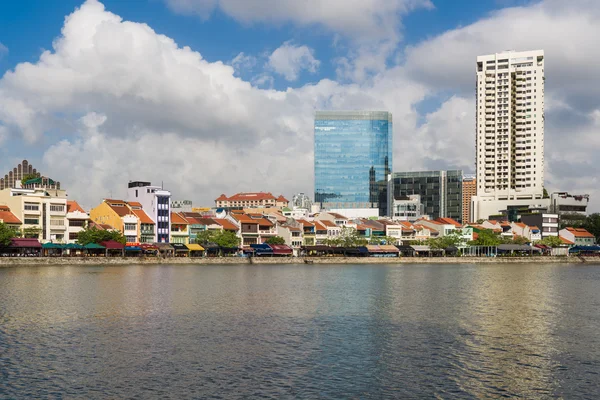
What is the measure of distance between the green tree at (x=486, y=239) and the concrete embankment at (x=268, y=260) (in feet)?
24.7

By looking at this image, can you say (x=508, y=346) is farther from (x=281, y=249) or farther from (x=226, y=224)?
(x=226, y=224)

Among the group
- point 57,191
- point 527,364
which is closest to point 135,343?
point 527,364

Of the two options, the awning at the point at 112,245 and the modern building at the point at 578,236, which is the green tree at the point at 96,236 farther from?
the modern building at the point at 578,236

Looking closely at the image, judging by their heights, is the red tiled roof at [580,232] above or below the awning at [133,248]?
above

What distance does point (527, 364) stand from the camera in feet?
108

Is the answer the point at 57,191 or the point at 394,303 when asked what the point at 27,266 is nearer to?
the point at 57,191

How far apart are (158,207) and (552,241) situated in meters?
94.7

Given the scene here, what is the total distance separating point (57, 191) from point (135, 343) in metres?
94.3

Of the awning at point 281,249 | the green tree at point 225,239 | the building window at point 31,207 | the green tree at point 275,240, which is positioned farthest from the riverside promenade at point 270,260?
the building window at point 31,207

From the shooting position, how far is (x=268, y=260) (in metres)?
130

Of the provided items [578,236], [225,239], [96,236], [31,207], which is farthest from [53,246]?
[578,236]

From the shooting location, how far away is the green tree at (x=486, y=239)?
506 feet

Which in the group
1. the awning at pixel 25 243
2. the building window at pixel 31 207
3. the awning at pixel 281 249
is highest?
the building window at pixel 31 207

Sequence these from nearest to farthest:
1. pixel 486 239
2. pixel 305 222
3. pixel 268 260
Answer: pixel 268 260 < pixel 305 222 < pixel 486 239
